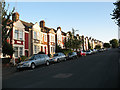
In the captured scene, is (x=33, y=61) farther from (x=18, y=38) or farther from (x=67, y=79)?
(x=18, y=38)

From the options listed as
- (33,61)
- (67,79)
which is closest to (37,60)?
(33,61)

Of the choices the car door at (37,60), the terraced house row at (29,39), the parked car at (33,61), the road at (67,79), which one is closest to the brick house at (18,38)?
the terraced house row at (29,39)

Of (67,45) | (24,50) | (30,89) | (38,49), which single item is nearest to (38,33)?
(38,49)

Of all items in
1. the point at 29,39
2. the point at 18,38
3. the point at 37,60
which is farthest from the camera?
the point at 29,39

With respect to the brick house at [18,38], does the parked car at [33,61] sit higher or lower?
lower

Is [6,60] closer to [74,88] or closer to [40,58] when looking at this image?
[40,58]

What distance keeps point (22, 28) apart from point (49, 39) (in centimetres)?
1025

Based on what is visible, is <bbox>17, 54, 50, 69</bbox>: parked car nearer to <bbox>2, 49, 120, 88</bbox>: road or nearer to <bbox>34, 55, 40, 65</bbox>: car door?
<bbox>34, 55, 40, 65</bbox>: car door

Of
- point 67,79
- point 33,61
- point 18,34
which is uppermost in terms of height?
point 18,34

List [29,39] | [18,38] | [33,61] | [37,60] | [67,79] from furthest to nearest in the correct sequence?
[29,39], [18,38], [37,60], [33,61], [67,79]

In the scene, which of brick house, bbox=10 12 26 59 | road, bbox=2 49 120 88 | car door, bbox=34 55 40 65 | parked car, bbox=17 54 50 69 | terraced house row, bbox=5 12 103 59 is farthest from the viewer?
terraced house row, bbox=5 12 103 59

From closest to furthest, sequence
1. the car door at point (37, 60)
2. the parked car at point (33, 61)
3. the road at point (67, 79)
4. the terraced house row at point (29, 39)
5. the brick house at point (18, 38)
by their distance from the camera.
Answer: the road at point (67, 79), the parked car at point (33, 61), the car door at point (37, 60), the brick house at point (18, 38), the terraced house row at point (29, 39)

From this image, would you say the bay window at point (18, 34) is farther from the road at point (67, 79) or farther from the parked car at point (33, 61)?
the road at point (67, 79)

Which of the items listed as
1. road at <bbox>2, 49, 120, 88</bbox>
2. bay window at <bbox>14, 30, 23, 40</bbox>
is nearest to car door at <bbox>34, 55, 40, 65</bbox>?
road at <bbox>2, 49, 120, 88</bbox>
